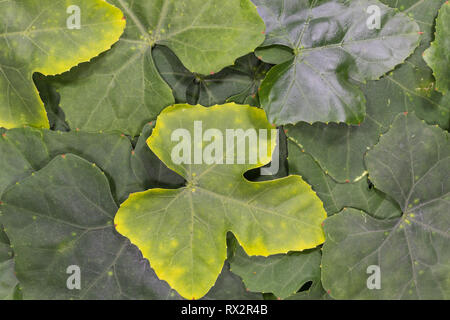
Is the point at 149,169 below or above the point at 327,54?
below

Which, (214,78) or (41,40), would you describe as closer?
(41,40)

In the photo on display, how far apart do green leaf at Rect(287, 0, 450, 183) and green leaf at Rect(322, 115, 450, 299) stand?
32mm

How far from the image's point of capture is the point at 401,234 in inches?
37.7

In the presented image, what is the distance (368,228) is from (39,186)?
0.67 meters

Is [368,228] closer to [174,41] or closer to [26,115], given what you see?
[174,41]

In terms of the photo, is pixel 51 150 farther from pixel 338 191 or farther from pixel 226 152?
pixel 338 191

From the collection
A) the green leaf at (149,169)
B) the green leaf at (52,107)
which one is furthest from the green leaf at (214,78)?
the green leaf at (52,107)

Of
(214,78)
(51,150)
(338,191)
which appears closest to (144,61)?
(214,78)

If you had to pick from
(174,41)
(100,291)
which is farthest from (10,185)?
(174,41)

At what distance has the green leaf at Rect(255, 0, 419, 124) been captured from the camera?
897 mm

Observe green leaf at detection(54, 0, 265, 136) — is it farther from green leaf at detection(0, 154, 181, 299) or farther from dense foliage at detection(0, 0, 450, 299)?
green leaf at detection(0, 154, 181, 299)

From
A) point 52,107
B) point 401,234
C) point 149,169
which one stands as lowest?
point 401,234

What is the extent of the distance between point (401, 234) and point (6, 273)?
33.2 inches

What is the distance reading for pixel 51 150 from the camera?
0.94m
